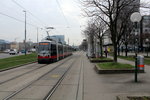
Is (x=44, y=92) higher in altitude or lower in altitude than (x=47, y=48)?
lower

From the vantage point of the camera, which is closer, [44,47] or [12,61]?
[44,47]

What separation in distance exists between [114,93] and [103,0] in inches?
428

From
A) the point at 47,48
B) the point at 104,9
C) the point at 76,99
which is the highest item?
the point at 104,9

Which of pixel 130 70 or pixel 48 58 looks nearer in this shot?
pixel 130 70

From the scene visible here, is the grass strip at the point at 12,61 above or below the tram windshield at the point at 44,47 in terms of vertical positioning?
below

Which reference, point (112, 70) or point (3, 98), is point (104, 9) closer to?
point (112, 70)

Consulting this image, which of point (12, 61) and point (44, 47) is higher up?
point (44, 47)

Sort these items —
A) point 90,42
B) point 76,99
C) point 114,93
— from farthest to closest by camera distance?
point 90,42, point 114,93, point 76,99

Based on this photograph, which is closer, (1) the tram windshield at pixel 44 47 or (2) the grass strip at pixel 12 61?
(2) the grass strip at pixel 12 61

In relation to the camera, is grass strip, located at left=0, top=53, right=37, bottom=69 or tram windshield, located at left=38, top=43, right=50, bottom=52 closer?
grass strip, located at left=0, top=53, right=37, bottom=69

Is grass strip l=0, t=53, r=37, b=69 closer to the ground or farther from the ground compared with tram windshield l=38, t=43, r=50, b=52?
closer to the ground

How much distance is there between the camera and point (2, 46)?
5782 inches

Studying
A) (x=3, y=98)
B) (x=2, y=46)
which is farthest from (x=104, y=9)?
(x=2, y=46)

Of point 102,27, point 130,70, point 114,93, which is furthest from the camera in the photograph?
point 102,27
